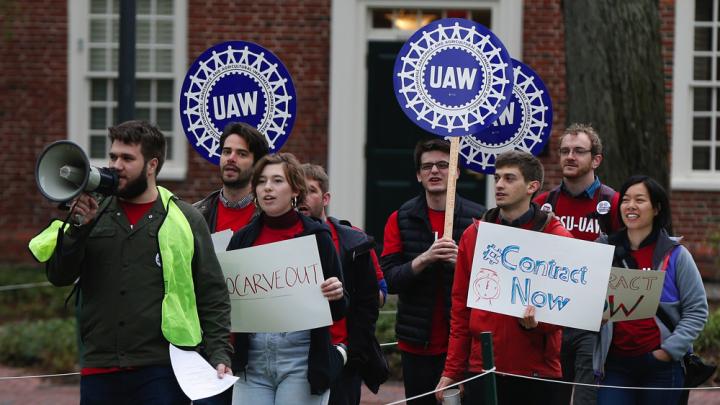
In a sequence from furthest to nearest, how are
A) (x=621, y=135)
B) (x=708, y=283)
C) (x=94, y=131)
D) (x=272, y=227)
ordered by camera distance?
1. (x=94, y=131)
2. (x=708, y=283)
3. (x=621, y=135)
4. (x=272, y=227)

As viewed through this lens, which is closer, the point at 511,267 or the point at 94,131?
the point at 511,267

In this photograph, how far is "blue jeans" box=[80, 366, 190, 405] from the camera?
566 cm

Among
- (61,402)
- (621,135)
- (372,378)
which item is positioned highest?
(621,135)

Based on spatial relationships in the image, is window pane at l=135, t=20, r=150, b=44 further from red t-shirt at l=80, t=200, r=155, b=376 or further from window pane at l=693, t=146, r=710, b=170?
red t-shirt at l=80, t=200, r=155, b=376

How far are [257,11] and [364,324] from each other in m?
9.14

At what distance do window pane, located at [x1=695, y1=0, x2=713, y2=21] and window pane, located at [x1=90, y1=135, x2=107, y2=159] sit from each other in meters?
7.12

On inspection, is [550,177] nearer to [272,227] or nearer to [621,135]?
[621,135]

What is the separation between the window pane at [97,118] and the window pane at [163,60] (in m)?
0.86

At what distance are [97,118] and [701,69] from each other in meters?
7.11

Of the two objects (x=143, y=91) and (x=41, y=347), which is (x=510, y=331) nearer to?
(x=41, y=347)

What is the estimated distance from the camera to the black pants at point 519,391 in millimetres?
6363

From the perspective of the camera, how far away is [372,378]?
668 cm

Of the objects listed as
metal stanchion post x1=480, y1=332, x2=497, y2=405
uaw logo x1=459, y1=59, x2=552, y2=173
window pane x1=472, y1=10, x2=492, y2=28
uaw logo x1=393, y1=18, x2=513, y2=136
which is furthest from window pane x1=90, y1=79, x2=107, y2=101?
metal stanchion post x1=480, y1=332, x2=497, y2=405

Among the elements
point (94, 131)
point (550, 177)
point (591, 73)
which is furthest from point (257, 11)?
point (591, 73)
